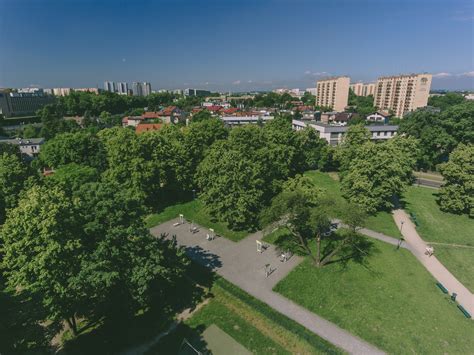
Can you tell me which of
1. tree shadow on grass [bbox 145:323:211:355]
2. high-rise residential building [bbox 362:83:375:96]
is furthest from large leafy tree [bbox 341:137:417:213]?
high-rise residential building [bbox 362:83:375:96]

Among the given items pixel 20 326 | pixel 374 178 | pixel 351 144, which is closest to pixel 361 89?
pixel 351 144

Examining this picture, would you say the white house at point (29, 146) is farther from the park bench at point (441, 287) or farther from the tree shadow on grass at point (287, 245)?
the park bench at point (441, 287)

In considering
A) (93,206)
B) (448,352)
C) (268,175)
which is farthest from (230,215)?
(448,352)

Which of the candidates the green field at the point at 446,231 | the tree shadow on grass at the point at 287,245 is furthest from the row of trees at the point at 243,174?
the green field at the point at 446,231

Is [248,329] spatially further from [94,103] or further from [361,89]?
[361,89]

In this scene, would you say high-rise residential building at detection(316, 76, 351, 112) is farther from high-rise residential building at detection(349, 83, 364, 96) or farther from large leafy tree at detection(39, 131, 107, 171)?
large leafy tree at detection(39, 131, 107, 171)

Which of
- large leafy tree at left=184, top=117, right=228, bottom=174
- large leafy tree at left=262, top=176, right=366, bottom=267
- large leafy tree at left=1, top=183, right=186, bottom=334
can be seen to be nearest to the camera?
large leafy tree at left=1, top=183, right=186, bottom=334

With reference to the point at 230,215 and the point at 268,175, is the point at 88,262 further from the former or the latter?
the point at 268,175
